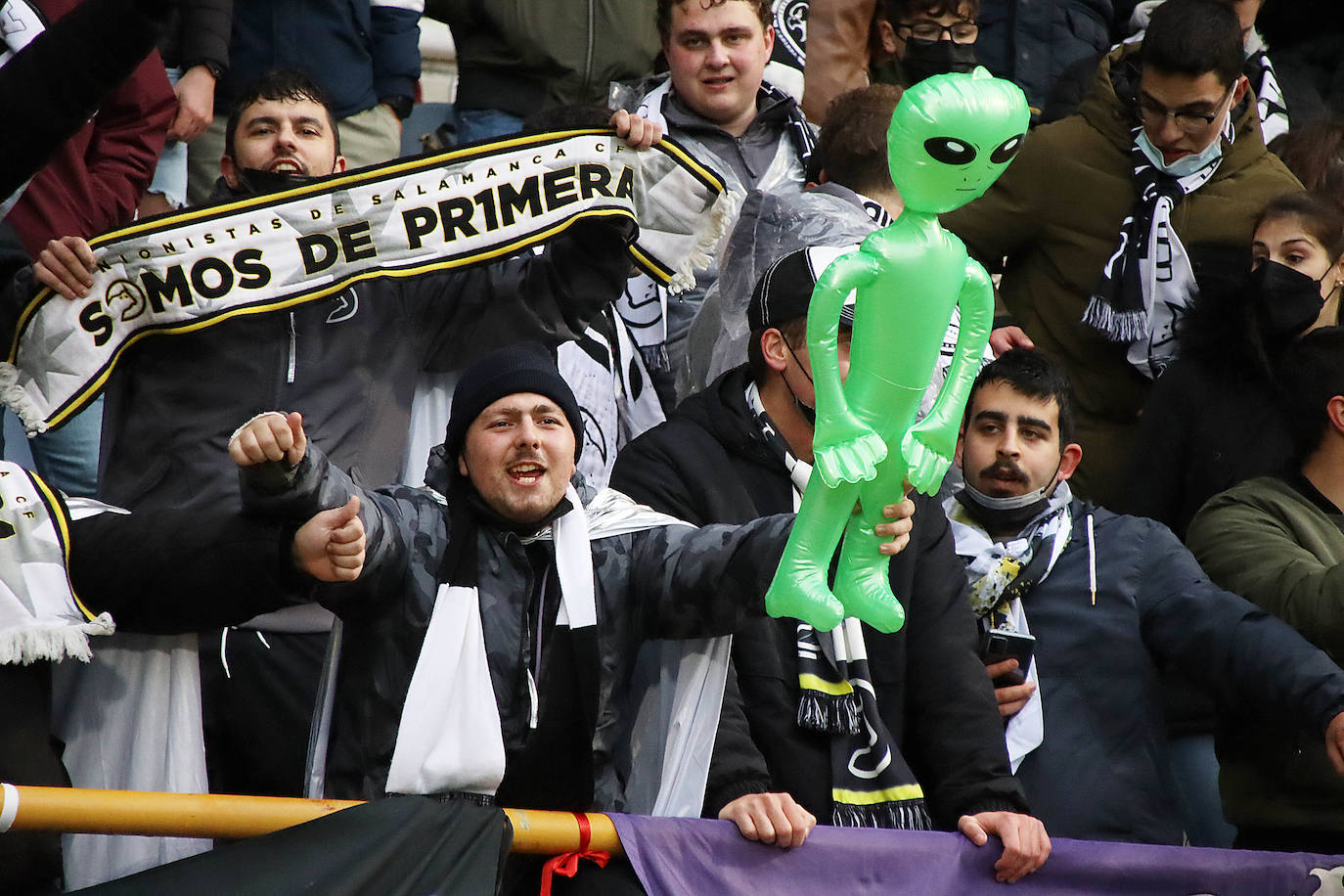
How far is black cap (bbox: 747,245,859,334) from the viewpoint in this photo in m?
4.09

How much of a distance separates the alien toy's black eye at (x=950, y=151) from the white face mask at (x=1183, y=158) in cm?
322

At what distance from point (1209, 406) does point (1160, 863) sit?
1.80 metres

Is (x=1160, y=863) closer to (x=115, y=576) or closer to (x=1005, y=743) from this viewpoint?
(x=1005, y=743)

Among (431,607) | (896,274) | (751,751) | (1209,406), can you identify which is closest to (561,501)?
(431,607)

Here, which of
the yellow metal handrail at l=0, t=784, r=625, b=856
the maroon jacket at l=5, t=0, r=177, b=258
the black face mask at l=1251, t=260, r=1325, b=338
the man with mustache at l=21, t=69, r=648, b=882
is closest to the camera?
the yellow metal handrail at l=0, t=784, r=625, b=856

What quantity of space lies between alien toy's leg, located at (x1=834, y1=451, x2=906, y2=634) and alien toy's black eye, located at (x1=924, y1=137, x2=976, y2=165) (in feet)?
1.52

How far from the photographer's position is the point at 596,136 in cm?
458

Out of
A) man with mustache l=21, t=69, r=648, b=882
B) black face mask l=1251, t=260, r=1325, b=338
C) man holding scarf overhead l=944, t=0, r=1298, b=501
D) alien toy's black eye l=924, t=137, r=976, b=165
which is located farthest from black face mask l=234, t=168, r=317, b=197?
black face mask l=1251, t=260, r=1325, b=338

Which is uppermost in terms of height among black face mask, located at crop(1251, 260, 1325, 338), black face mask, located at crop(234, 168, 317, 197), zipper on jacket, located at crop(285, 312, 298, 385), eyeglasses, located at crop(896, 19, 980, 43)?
eyeglasses, located at crop(896, 19, 980, 43)

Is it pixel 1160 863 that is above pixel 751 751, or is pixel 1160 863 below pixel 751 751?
below

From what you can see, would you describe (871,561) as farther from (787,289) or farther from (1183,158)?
(1183,158)

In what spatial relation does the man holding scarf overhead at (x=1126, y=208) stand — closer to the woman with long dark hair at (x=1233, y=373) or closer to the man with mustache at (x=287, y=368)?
the woman with long dark hair at (x=1233, y=373)

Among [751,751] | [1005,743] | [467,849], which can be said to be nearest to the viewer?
[467,849]

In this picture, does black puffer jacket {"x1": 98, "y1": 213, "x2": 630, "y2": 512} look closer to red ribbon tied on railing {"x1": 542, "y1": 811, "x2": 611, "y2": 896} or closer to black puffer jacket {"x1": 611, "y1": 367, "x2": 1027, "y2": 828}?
black puffer jacket {"x1": 611, "y1": 367, "x2": 1027, "y2": 828}
